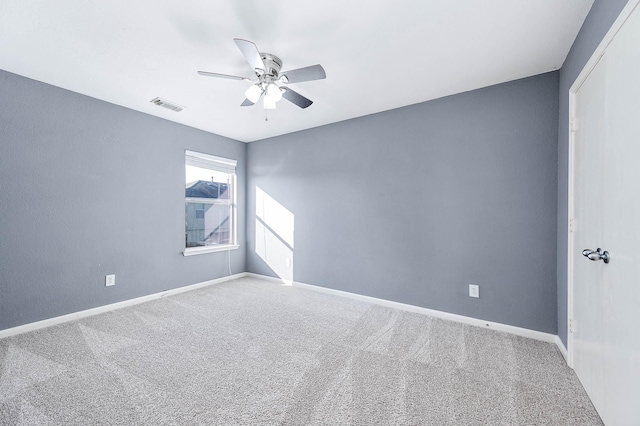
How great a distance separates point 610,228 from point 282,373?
7.04 feet

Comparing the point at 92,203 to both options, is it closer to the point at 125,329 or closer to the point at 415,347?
the point at 125,329

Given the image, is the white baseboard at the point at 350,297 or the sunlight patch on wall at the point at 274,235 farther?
the sunlight patch on wall at the point at 274,235

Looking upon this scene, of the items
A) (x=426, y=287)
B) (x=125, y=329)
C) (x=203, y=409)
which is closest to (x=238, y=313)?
(x=125, y=329)

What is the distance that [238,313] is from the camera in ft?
9.73

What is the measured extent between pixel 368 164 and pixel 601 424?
2.79m

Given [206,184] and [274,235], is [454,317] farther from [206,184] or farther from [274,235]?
[206,184]

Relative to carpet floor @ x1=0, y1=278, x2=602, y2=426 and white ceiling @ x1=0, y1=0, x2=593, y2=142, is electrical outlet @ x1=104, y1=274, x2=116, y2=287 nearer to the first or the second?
carpet floor @ x1=0, y1=278, x2=602, y2=426

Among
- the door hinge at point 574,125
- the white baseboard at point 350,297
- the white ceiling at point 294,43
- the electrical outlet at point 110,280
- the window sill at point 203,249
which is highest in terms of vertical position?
the white ceiling at point 294,43

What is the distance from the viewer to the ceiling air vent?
2.95 meters

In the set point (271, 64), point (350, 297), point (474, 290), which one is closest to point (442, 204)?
point (474, 290)

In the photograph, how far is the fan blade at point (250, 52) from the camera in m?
1.61

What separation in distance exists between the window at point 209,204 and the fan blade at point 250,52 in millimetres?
2397

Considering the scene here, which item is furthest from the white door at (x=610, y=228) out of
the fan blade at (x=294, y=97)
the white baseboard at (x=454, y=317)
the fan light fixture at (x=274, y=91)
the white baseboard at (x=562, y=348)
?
the fan light fixture at (x=274, y=91)

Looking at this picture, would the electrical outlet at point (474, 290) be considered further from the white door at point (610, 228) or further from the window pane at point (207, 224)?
the window pane at point (207, 224)
